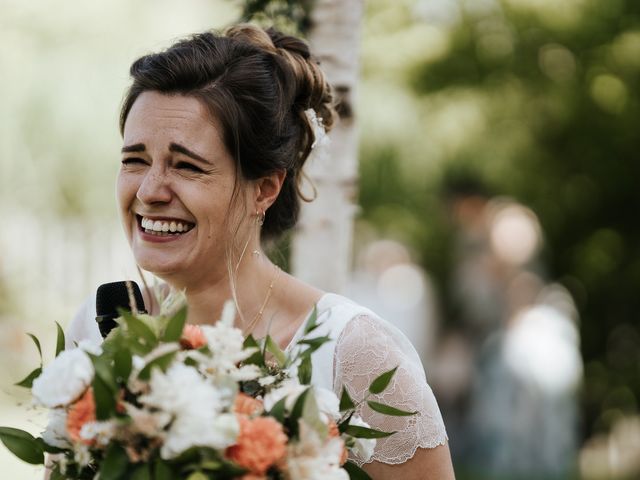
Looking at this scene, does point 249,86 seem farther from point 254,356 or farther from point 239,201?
point 254,356

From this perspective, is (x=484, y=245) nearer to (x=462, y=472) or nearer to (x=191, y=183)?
(x=462, y=472)

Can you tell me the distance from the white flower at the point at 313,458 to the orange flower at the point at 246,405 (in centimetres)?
11

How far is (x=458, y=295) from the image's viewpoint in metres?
9.71

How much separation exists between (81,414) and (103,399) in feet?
0.33

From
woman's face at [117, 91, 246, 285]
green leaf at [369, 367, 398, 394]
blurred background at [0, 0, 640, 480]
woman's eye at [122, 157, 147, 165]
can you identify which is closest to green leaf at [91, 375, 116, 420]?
green leaf at [369, 367, 398, 394]

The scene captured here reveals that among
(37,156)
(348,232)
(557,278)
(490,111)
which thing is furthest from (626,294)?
(37,156)

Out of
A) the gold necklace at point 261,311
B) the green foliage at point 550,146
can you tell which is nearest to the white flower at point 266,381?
the gold necklace at point 261,311

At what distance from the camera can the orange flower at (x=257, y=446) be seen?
6.64 ft

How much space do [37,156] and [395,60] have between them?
5139mm

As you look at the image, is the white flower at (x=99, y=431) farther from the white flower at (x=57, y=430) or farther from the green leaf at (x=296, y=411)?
the green leaf at (x=296, y=411)

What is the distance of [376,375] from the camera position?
2.95 meters

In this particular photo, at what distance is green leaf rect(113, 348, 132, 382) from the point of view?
6.82ft

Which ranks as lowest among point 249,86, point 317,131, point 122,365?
point 122,365

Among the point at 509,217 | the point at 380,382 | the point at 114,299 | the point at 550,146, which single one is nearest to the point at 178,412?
the point at 380,382
